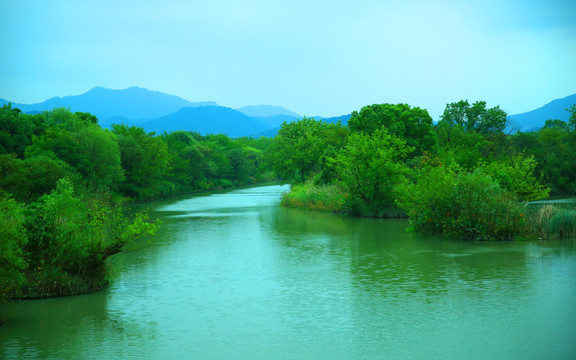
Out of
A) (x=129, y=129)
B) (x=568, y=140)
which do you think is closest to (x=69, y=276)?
(x=129, y=129)

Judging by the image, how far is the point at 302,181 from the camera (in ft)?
261

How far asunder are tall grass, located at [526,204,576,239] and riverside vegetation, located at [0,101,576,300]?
0.21 ft

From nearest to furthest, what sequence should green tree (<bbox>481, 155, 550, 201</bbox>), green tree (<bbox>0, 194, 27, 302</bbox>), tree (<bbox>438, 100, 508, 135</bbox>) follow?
green tree (<bbox>0, 194, 27, 302</bbox>) < green tree (<bbox>481, 155, 550, 201</bbox>) < tree (<bbox>438, 100, 508, 135</bbox>)

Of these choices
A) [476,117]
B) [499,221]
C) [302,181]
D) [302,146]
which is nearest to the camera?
[499,221]

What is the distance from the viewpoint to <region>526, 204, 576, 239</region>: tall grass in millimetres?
28922

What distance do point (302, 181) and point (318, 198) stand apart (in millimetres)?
23951

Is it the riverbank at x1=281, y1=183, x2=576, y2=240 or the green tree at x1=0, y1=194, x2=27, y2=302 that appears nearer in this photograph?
the green tree at x1=0, y1=194, x2=27, y2=302

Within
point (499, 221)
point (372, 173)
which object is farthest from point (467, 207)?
point (372, 173)

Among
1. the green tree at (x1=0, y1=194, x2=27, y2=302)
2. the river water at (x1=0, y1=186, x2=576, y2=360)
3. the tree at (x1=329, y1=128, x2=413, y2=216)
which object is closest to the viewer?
the river water at (x1=0, y1=186, x2=576, y2=360)

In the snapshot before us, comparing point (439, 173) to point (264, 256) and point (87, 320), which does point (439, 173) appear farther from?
point (87, 320)

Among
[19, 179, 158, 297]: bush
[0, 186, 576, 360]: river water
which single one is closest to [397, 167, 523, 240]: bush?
[0, 186, 576, 360]: river water

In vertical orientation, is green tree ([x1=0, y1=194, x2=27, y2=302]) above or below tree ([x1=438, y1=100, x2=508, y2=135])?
below

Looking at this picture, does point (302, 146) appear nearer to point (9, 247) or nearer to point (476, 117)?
point (476, 117)

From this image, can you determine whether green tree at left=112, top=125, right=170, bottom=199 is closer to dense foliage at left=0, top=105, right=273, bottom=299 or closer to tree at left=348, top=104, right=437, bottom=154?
dense foliage at left=0, top=105, right=273, bottom=299
